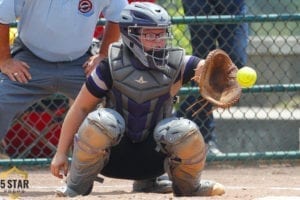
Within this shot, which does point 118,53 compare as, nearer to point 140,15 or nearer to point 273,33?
point 140,15

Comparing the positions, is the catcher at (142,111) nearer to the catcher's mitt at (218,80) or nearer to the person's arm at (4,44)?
the catcher's mitt at (218,80)

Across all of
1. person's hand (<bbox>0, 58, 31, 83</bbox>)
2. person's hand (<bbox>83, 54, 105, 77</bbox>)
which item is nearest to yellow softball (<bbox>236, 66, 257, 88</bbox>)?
person's hand (<bbox>83, 54, 105, 77</bbox>)

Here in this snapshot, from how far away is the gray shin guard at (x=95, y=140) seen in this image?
4824 mm

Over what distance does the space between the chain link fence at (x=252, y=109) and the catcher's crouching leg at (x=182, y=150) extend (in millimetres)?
1610

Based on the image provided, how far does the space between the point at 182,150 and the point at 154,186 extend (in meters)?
0.66

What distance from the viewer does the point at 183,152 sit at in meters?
4.88

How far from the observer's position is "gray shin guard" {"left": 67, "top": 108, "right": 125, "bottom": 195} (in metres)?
4.82

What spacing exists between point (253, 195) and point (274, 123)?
8.89 feet

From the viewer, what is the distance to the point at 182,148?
16.0 ft

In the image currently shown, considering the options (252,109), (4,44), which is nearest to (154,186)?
(4,44)

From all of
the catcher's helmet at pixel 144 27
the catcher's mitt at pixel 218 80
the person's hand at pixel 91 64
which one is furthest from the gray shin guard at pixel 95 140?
the person's hand at pixel 91 64

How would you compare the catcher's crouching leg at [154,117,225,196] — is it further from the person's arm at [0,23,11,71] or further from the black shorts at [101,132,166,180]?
the person's arm at [0,23,11,71]

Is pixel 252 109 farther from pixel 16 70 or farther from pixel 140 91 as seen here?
pixel 140 91

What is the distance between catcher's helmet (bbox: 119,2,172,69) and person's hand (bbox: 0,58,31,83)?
2.30ft
